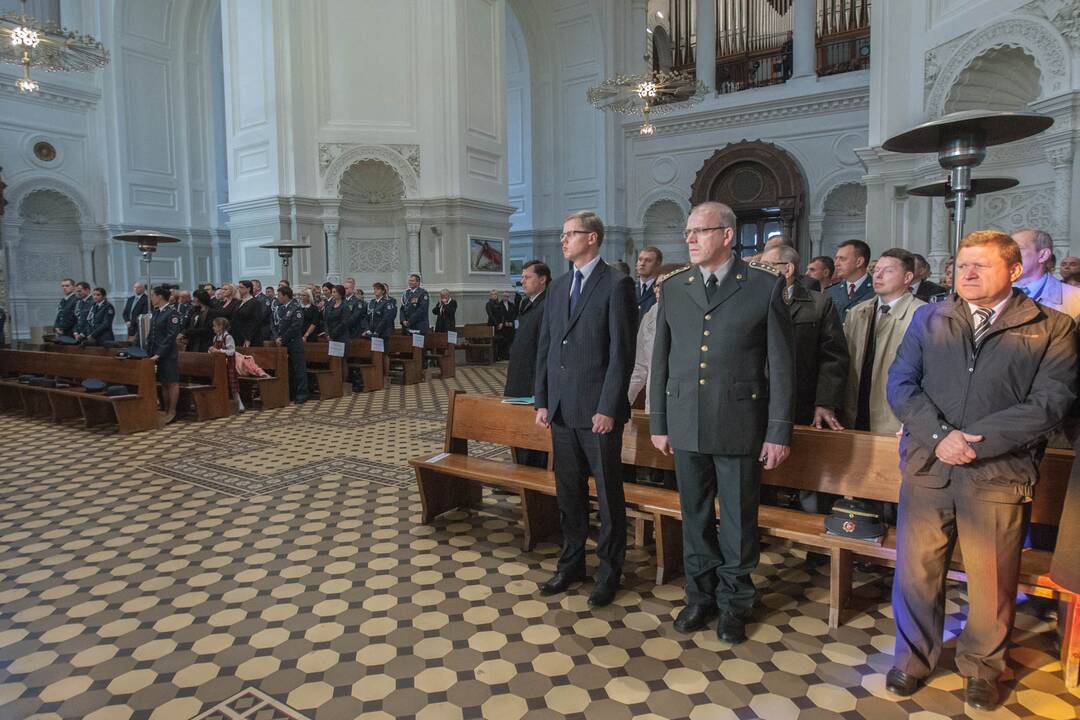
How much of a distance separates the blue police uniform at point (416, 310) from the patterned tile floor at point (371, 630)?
21.3 feet

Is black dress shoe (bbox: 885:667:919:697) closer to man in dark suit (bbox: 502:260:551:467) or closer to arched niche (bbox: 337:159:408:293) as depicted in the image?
man in dark suit (bbox: 502:260:551:467)

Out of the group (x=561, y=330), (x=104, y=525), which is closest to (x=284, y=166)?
(x=104, y=525)

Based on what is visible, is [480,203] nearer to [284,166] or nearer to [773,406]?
[284,166]

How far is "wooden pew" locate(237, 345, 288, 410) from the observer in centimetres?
794

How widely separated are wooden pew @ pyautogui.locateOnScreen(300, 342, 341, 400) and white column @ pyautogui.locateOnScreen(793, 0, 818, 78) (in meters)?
11.6

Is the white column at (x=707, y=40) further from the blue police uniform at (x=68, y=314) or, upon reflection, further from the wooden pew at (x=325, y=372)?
the blue police uniform at (x=68, y=314)

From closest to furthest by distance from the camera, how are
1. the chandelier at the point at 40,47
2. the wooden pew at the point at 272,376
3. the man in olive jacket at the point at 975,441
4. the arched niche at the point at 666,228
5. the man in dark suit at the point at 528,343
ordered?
the man in olive jacket at the point at 975,441, the man in dark suit at the point at 528,343, the wooden pew at the point at 272,376, the chandelier at the point at 40,47, the arched niche at the point at 666,228

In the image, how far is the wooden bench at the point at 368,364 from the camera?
9328mm

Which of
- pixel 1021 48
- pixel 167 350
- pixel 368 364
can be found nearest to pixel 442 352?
pixel 368 364

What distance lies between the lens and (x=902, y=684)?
229cm

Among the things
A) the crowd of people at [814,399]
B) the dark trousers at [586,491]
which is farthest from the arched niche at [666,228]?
the dark trousers at [586,491]

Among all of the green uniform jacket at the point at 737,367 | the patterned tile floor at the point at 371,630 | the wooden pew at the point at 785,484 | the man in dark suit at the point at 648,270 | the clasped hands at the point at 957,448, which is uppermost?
the man in dark suit at the point at 648,270

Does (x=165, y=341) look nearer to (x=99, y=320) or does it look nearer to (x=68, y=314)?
(x=99, y=320)

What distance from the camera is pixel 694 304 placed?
8.71 feet
